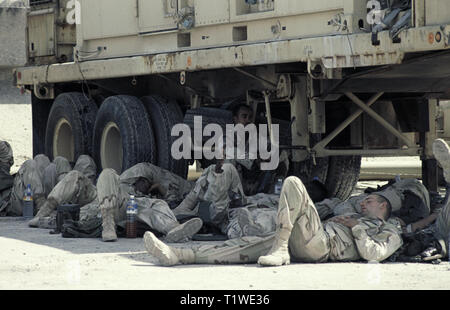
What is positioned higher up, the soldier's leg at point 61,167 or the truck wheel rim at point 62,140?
the truck wheel rim at point 62,140

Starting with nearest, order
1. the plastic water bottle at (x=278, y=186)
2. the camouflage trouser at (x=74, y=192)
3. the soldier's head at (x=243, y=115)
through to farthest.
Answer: the plastic water bottle at (x=278, y=186) → the camouflage trouser at (x=74, y=192) → the soldier's head at (x=243, y=115)

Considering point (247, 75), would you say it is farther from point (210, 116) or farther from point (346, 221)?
point (346, 221)

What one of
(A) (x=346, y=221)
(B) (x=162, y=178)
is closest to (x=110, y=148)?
(B) (x=162, y=178)

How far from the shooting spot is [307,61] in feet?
34.9

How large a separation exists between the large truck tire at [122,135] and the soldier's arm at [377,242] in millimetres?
5276

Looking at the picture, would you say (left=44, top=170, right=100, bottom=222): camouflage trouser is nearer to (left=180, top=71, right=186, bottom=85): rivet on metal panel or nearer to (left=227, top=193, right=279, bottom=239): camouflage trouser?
(left=180, top=71, right=186, bottom=85): rivet on metal panel

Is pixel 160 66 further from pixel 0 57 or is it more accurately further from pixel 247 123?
pixel 0 57

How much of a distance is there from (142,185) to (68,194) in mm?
788

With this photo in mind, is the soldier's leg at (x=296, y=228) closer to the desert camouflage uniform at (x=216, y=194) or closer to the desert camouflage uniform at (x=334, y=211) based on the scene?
the desert camouflage uniform at (x=334, y=211)

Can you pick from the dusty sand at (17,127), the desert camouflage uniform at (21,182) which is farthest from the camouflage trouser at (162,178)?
the dusty sand at (17,127)

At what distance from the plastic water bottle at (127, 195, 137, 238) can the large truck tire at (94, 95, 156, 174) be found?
2965 mm

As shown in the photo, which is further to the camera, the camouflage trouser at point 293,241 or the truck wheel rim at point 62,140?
the truck wheel rim at point 62,140

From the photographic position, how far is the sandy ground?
742 centimetres

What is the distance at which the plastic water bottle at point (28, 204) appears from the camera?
41.2 feet
